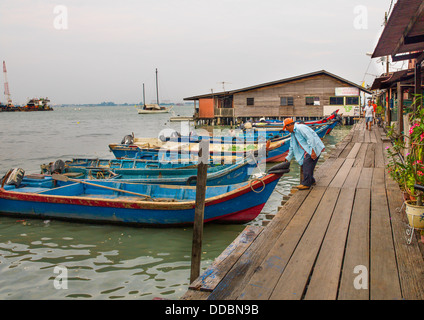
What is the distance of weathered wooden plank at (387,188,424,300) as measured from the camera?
9.73ft

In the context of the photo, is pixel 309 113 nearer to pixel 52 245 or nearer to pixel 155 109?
pixel 52 245

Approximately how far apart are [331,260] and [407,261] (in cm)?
72

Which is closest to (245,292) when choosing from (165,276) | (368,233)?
(368,233)

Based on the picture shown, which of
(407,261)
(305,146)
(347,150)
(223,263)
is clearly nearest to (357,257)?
(407,261)

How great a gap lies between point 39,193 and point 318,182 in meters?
6.96

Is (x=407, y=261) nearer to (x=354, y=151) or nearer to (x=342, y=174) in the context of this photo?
(x=342, y=174)

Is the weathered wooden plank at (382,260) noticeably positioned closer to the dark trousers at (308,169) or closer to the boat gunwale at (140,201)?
the dark trousers at (308,169)

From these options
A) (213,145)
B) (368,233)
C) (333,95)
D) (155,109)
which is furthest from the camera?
(155,109)

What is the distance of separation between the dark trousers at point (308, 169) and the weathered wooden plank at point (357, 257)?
1282mm

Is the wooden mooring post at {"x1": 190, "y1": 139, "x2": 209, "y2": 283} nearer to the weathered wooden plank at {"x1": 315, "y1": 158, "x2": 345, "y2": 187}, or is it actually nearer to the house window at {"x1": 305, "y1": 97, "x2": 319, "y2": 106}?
the weathered wooden plank at {"x1": 315, "y1": 158, "x2": 345, "y2": 187}

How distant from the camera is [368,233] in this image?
430 cm

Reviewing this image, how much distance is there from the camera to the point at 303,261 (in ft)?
11.9

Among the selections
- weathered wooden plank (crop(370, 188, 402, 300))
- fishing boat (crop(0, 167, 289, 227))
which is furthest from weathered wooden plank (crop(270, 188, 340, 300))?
fishing boat (crop(0, 167, 289, 227))

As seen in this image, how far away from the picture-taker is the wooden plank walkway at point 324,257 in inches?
121
